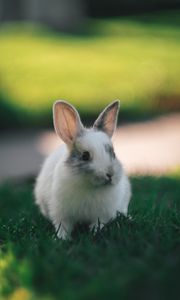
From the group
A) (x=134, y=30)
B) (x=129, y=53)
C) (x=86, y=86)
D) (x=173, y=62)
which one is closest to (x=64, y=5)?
(x=134, y=30)

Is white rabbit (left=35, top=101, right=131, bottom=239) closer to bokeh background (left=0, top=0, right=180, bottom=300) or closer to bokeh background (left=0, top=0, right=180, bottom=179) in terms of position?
bokeh background (left=0, top=0, right=180, bottom=300)

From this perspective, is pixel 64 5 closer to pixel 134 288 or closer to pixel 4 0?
pixel 4 0

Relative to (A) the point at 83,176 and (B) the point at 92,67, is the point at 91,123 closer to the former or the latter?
(B) the point at 92,67

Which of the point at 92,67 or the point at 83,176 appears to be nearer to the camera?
the point at 83,176

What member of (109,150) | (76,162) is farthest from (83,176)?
(109,150)

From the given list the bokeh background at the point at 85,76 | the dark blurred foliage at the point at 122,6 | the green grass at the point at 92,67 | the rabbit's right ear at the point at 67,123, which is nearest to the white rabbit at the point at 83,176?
the rabbit's right ear at the point at 67,123

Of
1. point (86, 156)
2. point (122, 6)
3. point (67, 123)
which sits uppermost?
point (122, 6)

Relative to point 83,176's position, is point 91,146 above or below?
above
